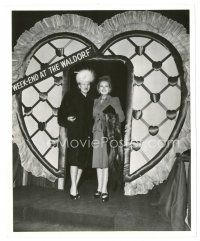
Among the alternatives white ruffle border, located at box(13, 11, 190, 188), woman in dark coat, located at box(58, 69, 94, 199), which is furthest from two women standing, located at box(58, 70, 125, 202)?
white ruffle border, located at box(13, 11, 190, 188)

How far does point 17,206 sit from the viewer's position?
1.13 metres

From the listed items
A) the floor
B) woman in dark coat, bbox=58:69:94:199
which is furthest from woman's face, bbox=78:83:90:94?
the floor

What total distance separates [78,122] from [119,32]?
328mm

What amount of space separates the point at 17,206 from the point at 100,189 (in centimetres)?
28

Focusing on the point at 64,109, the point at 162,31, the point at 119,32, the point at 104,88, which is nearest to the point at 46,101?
the point at 64,109

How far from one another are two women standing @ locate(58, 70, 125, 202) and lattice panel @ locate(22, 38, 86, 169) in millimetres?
37

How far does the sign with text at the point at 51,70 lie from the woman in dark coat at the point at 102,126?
0.33 feet

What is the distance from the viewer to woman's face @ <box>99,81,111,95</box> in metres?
1.13

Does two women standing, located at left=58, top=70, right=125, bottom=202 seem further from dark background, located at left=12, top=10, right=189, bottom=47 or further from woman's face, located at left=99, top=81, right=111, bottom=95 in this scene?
→ dark background, located at left=12, top=10, right=189, bottom=47

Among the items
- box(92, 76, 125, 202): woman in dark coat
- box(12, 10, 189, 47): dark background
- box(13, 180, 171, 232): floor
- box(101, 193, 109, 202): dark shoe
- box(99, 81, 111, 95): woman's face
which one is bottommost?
box(13, 180, 171, 232): floor

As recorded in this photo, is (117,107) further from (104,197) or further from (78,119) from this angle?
(104,197)

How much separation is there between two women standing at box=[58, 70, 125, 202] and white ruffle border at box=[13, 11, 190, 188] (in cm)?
11

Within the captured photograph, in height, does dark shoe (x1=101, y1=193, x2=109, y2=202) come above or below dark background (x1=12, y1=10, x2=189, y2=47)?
below
